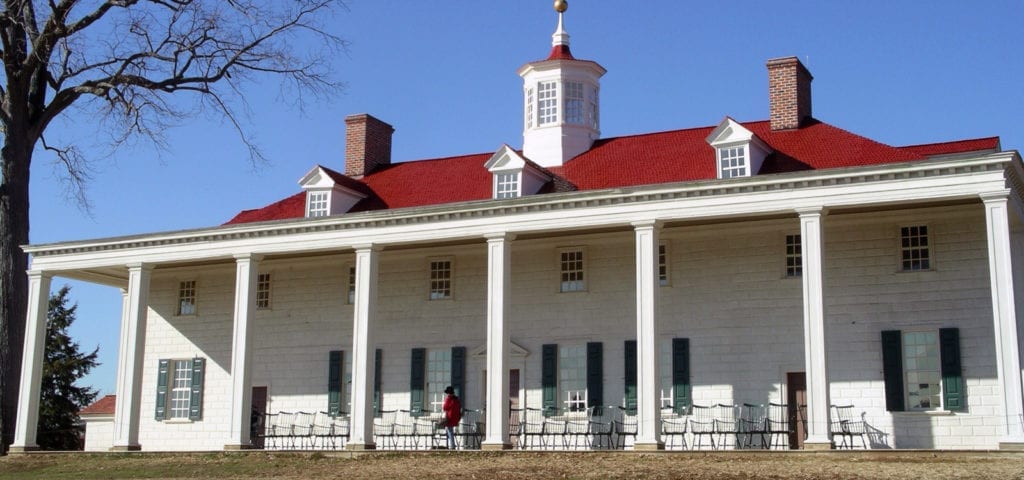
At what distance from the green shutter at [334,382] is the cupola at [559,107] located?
7.12 metres

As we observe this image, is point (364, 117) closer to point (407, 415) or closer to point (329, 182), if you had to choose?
point (329, 182)

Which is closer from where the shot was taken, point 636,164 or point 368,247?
point 368,247

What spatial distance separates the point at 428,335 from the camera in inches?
1087

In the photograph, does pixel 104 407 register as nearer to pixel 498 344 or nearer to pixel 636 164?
pixel 498 344

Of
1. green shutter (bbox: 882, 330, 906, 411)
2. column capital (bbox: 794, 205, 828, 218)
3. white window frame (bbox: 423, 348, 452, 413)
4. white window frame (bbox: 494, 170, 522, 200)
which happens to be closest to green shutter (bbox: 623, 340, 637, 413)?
white window frame (bbox: 494, 170, 522, 200)

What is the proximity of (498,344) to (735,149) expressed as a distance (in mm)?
6563

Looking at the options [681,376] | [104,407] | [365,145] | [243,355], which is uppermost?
[365,145]

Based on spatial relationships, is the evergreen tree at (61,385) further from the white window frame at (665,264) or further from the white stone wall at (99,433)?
the white window frame at (665,264)

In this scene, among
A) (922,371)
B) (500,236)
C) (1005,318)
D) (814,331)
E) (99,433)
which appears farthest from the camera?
(99,433)

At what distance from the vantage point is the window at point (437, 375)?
2717cm

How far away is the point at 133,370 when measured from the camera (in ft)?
90.0

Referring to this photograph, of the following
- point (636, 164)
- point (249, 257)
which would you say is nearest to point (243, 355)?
point (249, 257)

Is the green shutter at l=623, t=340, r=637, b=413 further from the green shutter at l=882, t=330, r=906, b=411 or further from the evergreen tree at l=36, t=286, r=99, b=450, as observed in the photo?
the evergreen tree at l=36, t=286, r=99, b=450

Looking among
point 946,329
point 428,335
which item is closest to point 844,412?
point 946,329
